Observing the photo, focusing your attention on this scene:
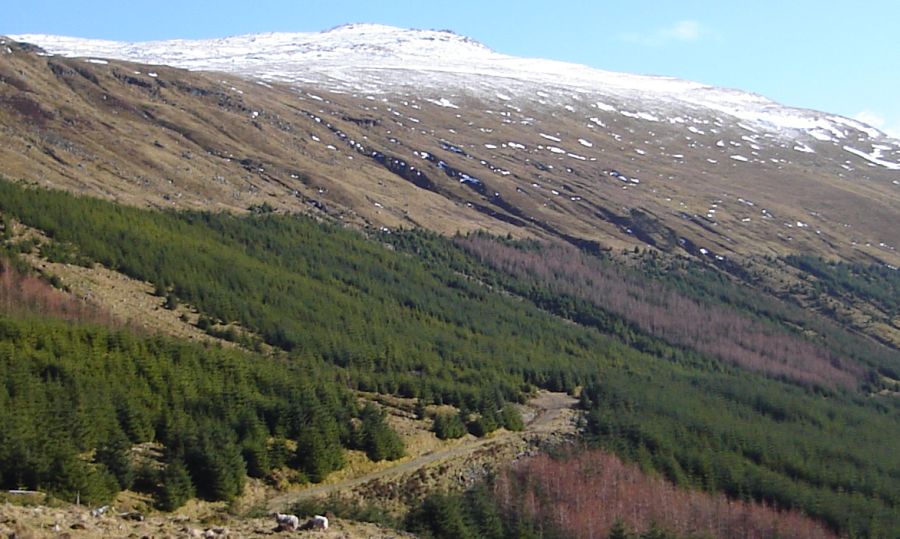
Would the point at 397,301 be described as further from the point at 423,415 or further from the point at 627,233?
the point at 627,233

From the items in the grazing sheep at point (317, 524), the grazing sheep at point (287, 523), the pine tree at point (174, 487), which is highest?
the grazing sheep at point (287, 523)

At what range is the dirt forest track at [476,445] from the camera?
37406mm

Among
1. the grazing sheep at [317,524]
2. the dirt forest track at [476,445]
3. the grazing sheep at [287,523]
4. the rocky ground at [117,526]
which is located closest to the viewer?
the rocky ground at [117,526]

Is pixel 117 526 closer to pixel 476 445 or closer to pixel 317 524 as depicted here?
pixel 317 524

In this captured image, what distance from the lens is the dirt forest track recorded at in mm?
37406

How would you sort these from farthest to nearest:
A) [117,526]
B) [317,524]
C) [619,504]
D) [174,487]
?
1. [619,504]
2. [174,487]
3. [317,524]
4. [117,526]

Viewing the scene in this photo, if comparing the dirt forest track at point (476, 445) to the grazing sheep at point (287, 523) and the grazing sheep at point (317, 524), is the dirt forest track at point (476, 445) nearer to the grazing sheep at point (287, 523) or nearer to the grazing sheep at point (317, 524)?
the grazing sheep at point (317, 524)

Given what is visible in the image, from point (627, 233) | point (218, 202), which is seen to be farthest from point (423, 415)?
point (627, 233)

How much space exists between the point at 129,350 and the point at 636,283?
3393 inches

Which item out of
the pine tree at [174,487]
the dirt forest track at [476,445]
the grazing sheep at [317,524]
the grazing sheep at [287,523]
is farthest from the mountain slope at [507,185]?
the grazing sheep at [287,523]

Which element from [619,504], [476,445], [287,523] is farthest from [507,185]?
[287,523]

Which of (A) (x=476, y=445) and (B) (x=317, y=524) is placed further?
(A) (x=476, y=445)

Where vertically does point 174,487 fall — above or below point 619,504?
above

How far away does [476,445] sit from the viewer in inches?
1983
